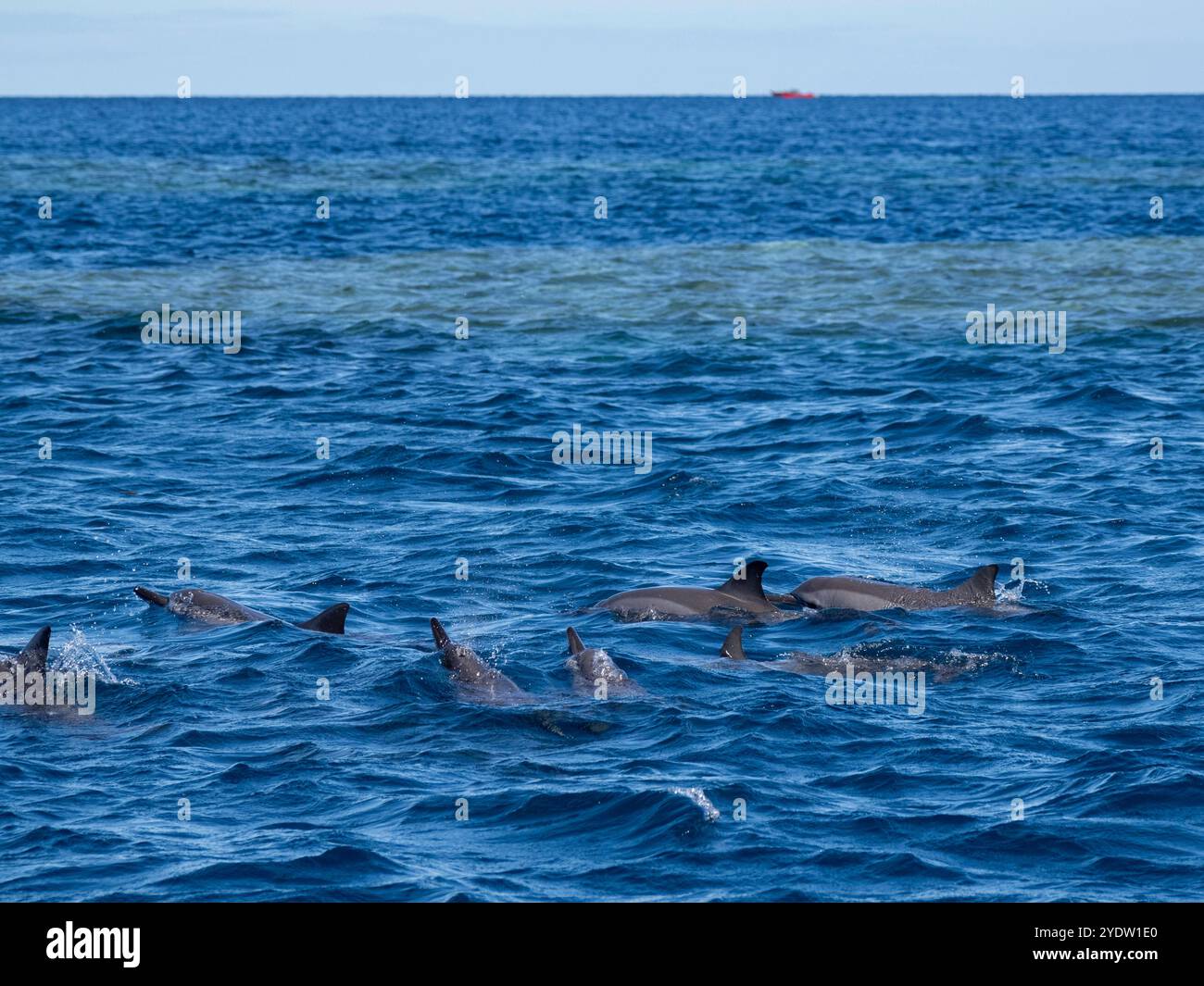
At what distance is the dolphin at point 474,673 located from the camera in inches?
582

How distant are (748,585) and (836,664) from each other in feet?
6.26

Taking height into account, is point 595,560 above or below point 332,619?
above

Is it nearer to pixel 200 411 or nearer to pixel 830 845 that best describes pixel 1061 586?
pixel 830 845

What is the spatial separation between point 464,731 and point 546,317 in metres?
24.7

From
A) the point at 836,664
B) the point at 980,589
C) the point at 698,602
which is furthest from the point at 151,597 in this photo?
the point at 980,589

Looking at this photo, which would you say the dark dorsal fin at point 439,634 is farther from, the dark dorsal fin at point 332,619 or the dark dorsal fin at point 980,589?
the dark dorsal fin at point 980,589

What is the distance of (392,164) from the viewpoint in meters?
101

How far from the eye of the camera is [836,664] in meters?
15.7

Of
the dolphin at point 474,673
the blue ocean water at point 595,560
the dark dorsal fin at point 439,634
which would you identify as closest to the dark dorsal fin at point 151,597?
the blue ocean water at point 595,560

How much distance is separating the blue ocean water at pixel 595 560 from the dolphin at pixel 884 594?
255 mm

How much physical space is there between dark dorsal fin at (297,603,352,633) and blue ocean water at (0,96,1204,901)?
18 centimetres

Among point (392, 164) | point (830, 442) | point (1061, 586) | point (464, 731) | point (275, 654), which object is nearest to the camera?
point (464, 731)

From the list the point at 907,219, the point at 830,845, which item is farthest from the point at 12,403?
the point at 907,219

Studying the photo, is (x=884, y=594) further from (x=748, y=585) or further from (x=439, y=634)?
(x=439, y=634)
